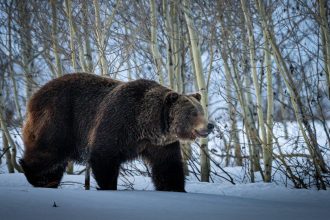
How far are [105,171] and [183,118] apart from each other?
1205 millimetres

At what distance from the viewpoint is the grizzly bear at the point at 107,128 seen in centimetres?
590

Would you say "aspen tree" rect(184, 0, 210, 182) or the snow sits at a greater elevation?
"aspen tree" rect(184, 0, 210, 182)

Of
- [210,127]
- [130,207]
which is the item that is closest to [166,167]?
[210,127]

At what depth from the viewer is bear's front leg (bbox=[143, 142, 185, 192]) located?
615 cm

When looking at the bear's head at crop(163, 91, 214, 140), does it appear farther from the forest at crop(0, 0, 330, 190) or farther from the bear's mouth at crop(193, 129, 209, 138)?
the forest at crop(0, 0, 330, 190)

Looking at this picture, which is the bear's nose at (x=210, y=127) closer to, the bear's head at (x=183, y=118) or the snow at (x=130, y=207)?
the bear's head at (x=183, y=118)

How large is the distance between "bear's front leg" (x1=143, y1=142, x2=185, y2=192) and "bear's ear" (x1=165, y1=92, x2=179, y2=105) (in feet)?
1.90

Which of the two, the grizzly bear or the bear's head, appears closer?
the grizzly bear

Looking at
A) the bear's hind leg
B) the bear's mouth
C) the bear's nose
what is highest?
the bear's nose

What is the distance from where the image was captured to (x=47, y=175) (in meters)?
6.60

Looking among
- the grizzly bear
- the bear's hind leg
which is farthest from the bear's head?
the bear's hind leg

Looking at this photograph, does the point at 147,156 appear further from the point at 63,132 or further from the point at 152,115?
the point at 63,132

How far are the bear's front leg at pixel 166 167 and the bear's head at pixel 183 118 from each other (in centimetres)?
29

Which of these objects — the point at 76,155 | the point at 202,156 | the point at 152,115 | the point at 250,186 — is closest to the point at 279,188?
the point at 250,186
